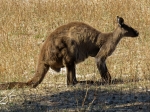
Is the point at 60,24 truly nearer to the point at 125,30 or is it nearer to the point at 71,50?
the point at 125,30

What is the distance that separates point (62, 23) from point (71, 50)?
5076 mm

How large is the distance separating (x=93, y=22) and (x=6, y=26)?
260 cm

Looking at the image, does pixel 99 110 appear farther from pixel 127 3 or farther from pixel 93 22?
pixel 127 3

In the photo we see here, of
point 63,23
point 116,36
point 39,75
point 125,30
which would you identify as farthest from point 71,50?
point 63,23

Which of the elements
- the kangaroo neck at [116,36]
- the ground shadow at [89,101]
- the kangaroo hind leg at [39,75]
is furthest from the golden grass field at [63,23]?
the ground shadow at [89,101]

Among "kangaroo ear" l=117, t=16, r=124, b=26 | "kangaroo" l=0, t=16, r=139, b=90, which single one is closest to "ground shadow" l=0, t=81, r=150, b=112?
"kangaroo" l=0, t=16, r=139, b=90

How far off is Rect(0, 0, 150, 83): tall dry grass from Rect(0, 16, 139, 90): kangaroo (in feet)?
1.43

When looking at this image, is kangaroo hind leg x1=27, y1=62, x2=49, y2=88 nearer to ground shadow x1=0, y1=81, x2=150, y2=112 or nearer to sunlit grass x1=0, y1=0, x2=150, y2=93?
sunlit grass x1=0, y1=0, x2=150, y2=93

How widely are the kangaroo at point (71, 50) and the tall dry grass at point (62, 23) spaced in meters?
0.44

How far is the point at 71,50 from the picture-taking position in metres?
8.75

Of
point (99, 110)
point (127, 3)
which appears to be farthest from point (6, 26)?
point (99, 110)

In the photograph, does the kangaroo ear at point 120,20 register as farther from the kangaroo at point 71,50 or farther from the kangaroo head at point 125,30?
the kangaroo at point 71,50

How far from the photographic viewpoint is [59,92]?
7.92 m

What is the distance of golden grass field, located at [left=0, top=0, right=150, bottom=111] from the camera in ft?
31.6
